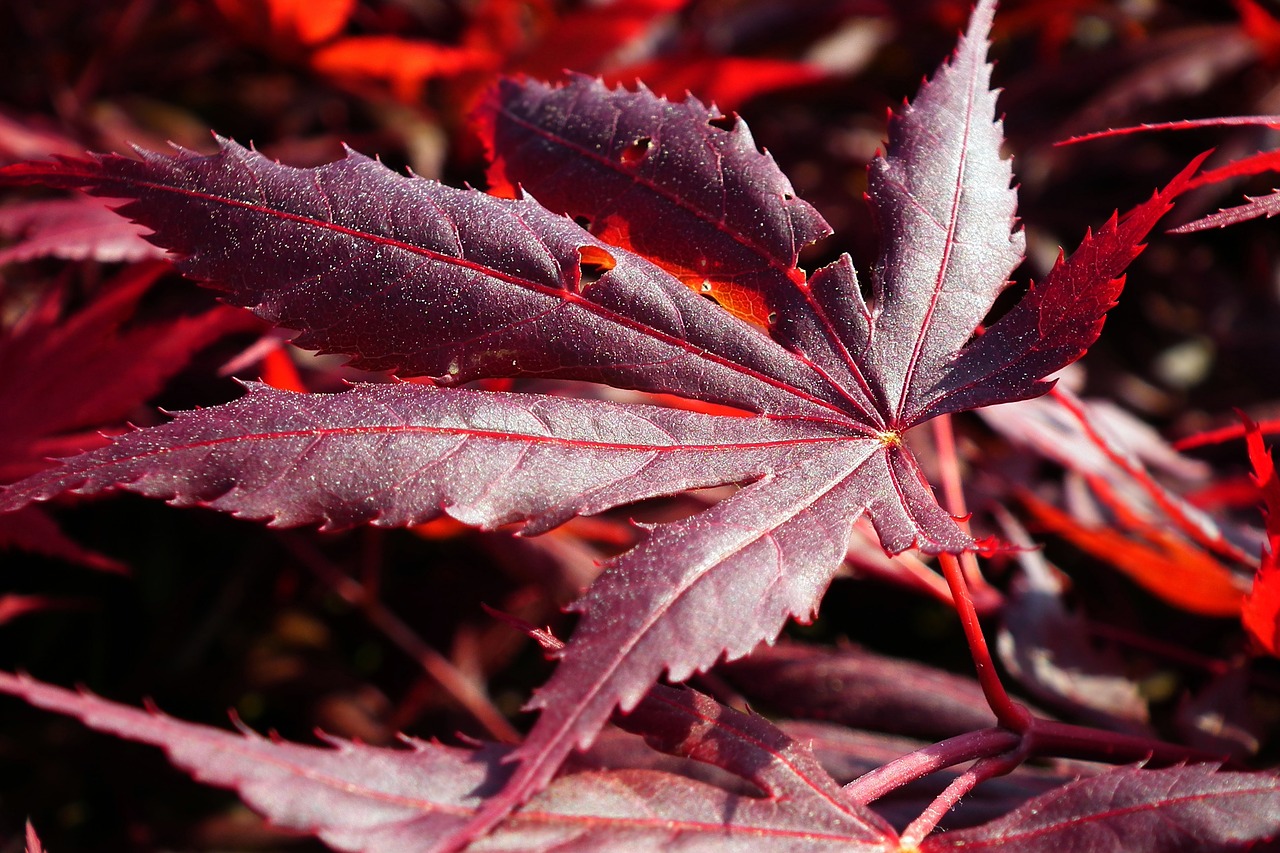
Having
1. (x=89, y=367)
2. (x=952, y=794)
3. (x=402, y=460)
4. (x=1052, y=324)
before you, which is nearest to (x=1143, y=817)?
(x=952, y=794)

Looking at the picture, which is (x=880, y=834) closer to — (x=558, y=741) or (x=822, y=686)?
(x=558, y=741)

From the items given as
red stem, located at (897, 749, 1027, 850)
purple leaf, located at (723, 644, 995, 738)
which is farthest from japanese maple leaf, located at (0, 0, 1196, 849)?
purple leaf, located at (723, 644, 995, 738)

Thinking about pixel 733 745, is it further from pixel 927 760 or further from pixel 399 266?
pixel 399 266

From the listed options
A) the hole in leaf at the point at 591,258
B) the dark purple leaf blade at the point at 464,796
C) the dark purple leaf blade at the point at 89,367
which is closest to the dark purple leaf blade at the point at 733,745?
the dark purple leaf blade at the point at 464,796

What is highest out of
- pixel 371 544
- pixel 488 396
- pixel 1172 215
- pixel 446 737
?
pixel 1172 215

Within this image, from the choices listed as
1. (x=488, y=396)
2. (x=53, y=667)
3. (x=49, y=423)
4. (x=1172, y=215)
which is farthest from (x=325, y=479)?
(x=1172, y=215)

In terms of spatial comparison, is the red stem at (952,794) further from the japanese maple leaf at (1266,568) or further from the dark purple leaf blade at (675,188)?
the dark purple leaf blade at (675,188)
